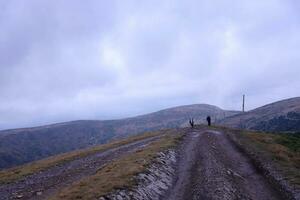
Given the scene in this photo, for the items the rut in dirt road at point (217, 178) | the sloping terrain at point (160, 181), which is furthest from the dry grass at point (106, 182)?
the rut in dirt road at point (217, 178)

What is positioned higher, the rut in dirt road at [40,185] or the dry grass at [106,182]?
the dry grass at [106,182]

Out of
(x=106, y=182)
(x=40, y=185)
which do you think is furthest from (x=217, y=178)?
(x=40, y=185)

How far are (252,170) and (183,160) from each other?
718cm

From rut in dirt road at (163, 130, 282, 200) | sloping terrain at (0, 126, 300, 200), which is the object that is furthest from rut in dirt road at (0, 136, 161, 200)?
rut in dirt road at (163, 130, 282, 200)

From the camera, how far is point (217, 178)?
3131 centimetres

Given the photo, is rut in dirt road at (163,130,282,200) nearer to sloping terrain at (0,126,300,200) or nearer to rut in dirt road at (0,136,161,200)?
sloping terrain at (0,126,300,200)

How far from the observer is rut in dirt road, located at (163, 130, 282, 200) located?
2711cm

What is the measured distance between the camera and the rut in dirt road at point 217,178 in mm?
27109

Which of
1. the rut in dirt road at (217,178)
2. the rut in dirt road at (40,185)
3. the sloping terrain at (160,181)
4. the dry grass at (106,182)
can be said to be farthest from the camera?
the rut in dirt road at (217,178)

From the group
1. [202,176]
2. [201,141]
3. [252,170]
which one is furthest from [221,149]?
[202,176]

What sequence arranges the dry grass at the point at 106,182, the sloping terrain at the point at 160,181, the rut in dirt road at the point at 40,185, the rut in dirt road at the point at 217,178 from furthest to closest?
the rut in dirt road at the point at 217,178 → the rut in dirt road at the point at 40,185 → the sloping terrain at the point at 160,181 → the dry grass at the point at 106,182

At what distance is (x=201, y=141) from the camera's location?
5569 cm

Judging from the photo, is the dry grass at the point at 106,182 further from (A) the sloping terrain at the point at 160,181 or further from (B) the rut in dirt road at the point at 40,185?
(B) the rut in dirt road at the point at 40,185

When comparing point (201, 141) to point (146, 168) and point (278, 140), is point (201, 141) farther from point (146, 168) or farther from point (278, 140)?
point (146, 168)
